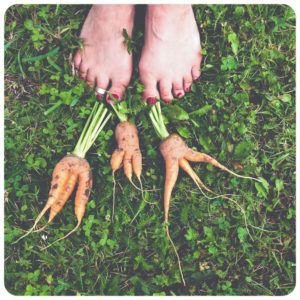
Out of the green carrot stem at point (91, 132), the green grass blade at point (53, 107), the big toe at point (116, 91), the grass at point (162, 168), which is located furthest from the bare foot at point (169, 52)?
the green grass blade at point (53, 107)

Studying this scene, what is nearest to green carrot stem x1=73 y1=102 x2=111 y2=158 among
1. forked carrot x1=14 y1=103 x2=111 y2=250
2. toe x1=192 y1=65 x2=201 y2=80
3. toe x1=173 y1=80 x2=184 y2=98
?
forked carrot x1=14 y1=103 x2=111 y2=250

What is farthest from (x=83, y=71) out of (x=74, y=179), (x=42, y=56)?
(x=74, y=179)

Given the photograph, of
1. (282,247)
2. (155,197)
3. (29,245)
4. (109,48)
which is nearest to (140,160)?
(155,197)

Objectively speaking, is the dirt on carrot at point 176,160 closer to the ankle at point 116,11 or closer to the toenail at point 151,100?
the toenail at point 151,100

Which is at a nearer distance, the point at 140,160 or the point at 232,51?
the point at 140,160

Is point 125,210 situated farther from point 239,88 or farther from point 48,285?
point 239,88

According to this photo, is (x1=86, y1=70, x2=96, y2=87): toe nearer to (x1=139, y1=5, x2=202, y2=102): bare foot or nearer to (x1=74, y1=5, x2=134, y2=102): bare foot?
(x1=74, y1=5, x2=134, y2=102): bare foot
